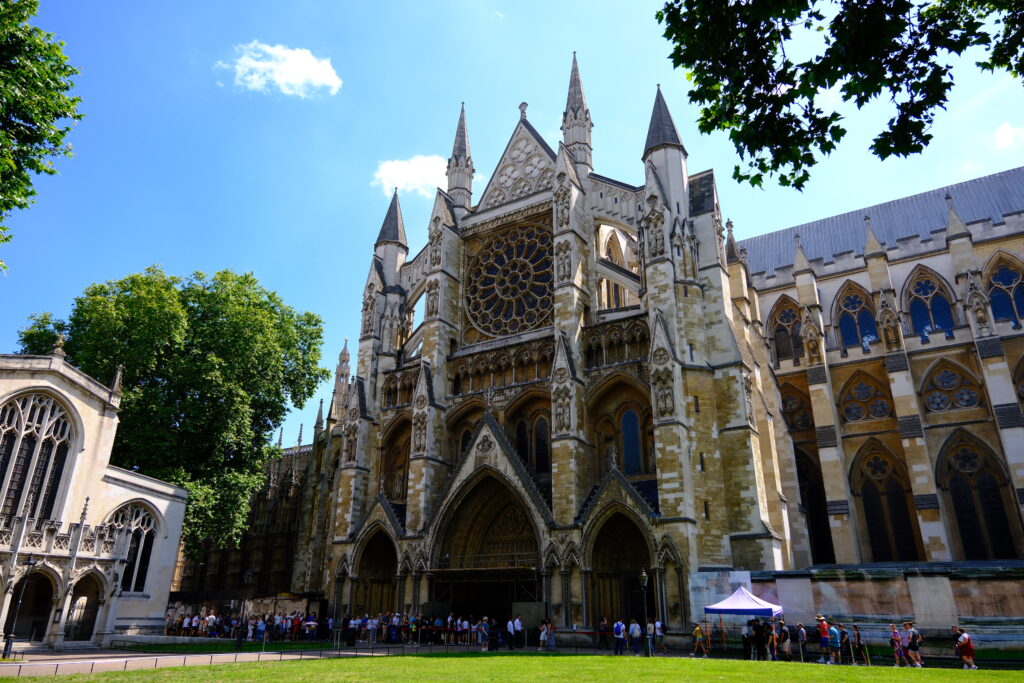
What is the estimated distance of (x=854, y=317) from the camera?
3328 cm

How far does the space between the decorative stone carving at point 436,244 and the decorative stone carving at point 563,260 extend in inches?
245

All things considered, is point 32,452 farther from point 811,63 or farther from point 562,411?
point 811,63

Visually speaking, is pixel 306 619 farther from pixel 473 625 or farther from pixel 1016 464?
pixel 1016 464

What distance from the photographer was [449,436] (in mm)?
27781

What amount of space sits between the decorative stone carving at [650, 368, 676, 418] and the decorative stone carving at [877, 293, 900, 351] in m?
13.1

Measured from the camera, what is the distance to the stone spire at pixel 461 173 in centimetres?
3350

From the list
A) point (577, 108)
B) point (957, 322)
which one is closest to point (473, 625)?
point (577, 108)

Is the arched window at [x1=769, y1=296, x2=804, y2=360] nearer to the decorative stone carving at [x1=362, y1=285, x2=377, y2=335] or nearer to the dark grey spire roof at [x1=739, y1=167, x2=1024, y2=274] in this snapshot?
the dark grey spire roof at [x1=739, y1=167, x2=1024, y2=274]

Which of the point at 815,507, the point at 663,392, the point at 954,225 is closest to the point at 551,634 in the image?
the point at 663,392

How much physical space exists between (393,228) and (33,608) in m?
21.2

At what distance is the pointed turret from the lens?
29609mm

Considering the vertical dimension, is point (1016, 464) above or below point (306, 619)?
above

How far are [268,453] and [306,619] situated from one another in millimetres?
7707

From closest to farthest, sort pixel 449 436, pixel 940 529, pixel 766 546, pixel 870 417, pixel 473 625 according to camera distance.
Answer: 1. pixel 766 546
2. pixel 473 625
3. pixel 940 529
4. pixel 449 436
5. pixel 870 417
